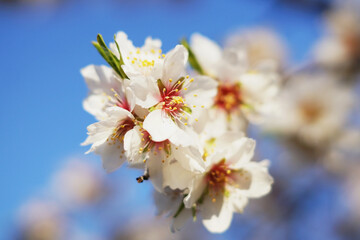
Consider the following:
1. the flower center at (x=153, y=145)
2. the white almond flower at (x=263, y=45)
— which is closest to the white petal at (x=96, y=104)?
the flower center at (x=153, y=145)

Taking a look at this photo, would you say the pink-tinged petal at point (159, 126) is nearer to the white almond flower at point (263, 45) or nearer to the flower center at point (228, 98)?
the flower center at point (228, 98)

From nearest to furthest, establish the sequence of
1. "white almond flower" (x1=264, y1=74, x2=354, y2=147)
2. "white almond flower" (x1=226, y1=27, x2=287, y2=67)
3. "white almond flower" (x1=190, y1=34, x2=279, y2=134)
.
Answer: "white almond flower" (x1=190, y1=34, x2=279, y2=134) < "white almond flower" (x1=264, y1=74, x2=354, y2=147) < "white almond flower" (x1=226, y1=27, x2=287, y2=67)

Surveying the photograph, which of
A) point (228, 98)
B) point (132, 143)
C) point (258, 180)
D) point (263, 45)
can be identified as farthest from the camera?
point (263, 45)

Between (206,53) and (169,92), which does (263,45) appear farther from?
(169,92)

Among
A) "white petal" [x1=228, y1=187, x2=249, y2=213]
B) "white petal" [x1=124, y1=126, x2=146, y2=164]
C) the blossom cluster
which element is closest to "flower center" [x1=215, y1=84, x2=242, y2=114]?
the blossom cluster

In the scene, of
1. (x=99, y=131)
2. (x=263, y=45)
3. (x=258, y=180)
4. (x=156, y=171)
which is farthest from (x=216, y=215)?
(x=263, y=45)

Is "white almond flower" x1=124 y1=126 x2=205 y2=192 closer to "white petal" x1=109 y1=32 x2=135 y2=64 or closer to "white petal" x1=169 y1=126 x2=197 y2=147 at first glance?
"white petal" x1=169 y1=126 x2=197 y2=147
